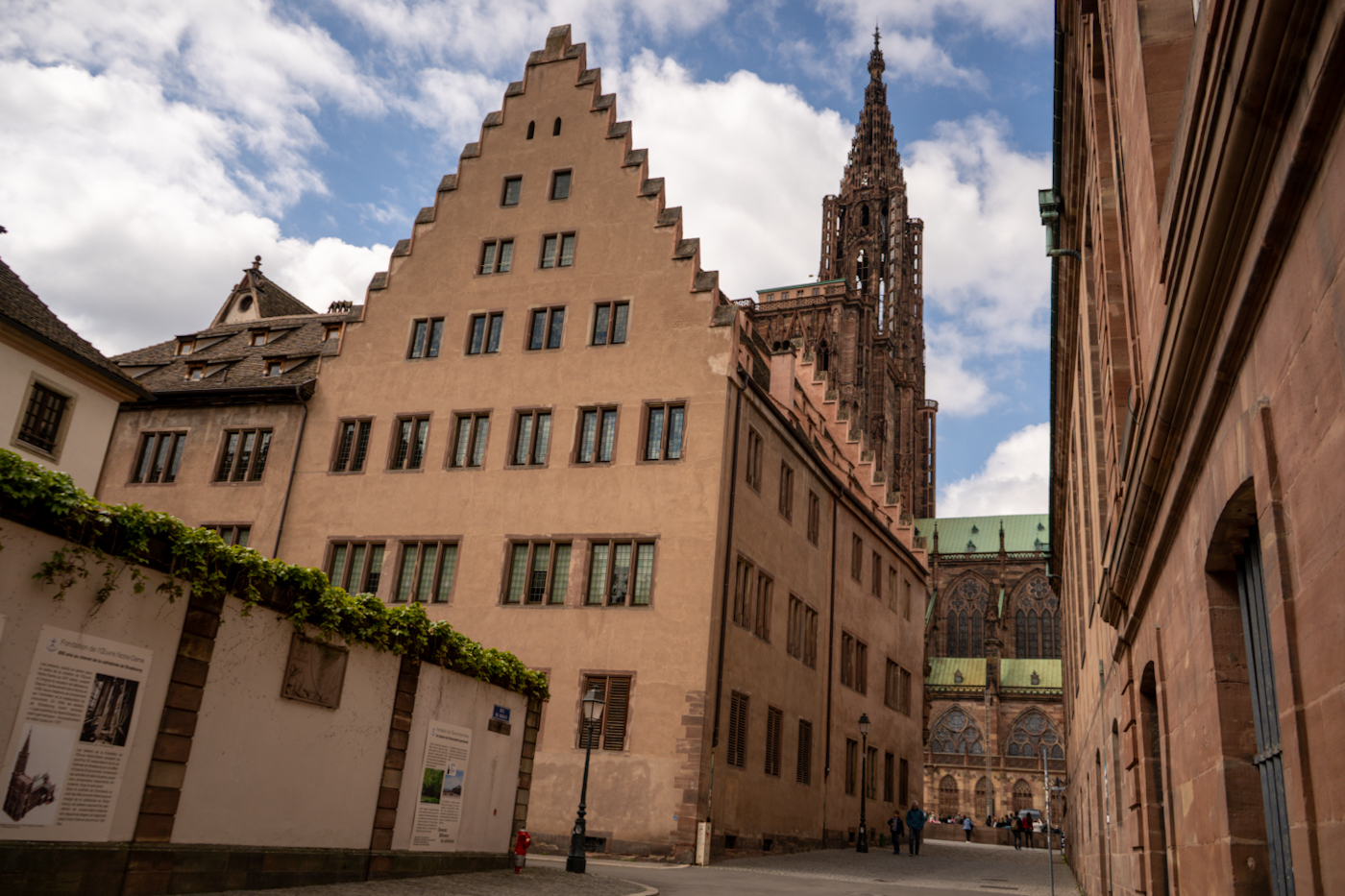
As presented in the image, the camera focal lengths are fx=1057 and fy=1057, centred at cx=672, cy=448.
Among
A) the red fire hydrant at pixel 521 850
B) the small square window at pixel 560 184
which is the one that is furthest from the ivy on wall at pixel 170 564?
the small square window at pixel 560 184

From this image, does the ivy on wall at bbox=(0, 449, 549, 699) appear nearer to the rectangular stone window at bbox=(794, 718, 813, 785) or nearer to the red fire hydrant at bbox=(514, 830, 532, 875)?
the red fire hydrant at bbox=(514, 830, 532, 875)

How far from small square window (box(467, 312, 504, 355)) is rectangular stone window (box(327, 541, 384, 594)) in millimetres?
6151

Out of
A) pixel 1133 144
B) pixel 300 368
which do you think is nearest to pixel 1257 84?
pixel 1133 144

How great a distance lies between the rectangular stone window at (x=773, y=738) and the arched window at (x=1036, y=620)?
68.3 m

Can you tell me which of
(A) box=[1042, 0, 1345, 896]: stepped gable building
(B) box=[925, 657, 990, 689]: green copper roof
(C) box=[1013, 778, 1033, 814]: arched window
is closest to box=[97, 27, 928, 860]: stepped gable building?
(A) box=[1042, 0, 1345, 896]: stepped gable building

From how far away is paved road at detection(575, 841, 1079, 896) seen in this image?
61.9 ft

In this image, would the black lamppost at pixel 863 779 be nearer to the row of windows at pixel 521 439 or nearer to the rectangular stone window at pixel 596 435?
the row of windows at pixel 521 439

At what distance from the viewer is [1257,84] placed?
12.0 ft

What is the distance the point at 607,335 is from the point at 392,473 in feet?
23.7

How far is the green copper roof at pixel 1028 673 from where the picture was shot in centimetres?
8662

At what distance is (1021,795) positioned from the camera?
82.8m

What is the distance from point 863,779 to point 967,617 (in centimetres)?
6667

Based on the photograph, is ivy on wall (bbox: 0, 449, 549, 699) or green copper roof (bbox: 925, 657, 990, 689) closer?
ivy on wall (bbox: 0, 449, 549, 699)

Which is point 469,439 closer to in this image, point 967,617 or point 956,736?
point 956,736
